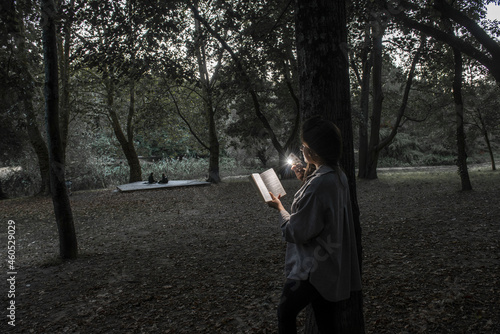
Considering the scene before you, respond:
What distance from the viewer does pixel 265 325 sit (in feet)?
11.7

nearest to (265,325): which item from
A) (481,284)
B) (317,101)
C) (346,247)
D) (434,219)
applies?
(346,247)

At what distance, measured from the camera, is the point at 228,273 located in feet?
17.3

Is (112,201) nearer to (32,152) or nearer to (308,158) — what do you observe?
(32,152)

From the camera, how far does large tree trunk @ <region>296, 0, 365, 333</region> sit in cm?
256

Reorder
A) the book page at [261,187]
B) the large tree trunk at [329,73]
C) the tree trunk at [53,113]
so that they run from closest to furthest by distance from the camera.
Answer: the book page at [261,187], the large tree trunk at [329,73], the tree trunk at [53,113]

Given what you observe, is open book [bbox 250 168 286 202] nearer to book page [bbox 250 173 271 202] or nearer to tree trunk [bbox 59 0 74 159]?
book page [bbox 250 173 271 202]

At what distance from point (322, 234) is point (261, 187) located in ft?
1.74

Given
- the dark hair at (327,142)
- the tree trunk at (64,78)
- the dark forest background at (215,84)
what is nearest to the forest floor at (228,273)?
the dark hair at (327,142)

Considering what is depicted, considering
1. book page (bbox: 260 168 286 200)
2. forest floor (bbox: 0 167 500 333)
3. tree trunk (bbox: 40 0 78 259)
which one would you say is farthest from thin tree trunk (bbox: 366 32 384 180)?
book page (bbox: 260 168 286 200)

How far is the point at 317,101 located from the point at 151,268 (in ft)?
14.6

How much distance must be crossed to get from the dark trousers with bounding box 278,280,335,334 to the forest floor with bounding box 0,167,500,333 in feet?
4.87

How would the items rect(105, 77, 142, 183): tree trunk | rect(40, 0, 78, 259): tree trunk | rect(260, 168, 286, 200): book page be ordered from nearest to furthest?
rect(260, 168, 286, 200): book page
rect(40, 0, 78, 259): tree trunk
rect(105, 77, 142, 183): tree trunk

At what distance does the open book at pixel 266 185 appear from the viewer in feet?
7.51

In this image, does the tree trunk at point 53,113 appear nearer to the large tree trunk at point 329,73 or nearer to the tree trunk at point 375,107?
the large tree trunk at point 329,73
